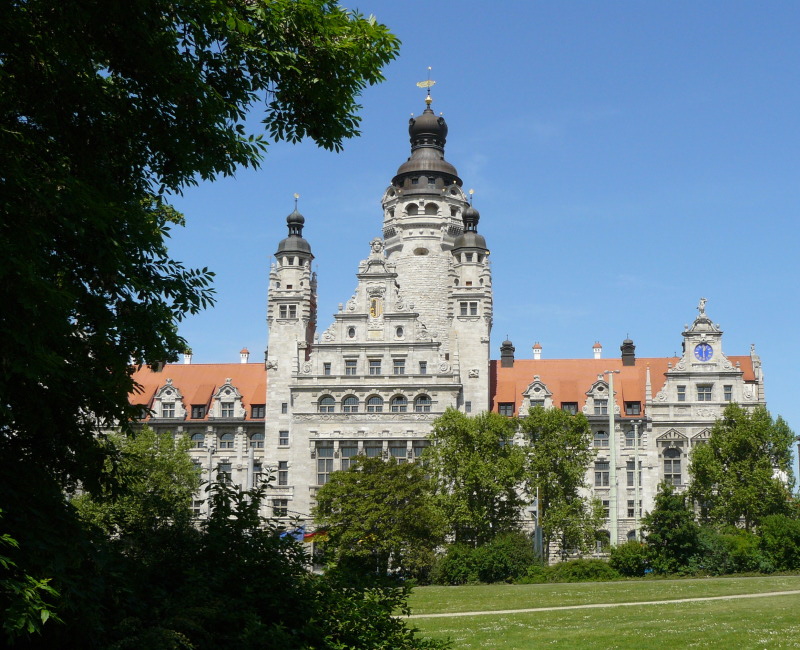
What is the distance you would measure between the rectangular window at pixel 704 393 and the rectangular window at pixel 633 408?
4.09m

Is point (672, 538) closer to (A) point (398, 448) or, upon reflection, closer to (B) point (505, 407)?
(A) point (398, 448)

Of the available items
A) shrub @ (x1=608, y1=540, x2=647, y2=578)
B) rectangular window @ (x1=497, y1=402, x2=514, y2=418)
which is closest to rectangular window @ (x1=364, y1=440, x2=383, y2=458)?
rectangular window @ (x1=497, y1=402, x2=514, y2=418)

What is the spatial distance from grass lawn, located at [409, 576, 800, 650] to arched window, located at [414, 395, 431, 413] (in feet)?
107

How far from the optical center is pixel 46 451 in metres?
12.6

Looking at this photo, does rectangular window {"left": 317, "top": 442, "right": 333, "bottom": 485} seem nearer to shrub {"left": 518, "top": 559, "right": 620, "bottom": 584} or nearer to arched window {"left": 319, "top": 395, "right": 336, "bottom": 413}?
arched window {"left": 319, "top": 395, "right": 336, "bottom": 413}

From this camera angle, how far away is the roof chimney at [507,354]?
7531 centimetres

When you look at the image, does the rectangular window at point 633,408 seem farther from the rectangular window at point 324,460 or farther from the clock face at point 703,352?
the rectangular window at point 324,460

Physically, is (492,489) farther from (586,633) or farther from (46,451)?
(46,451)

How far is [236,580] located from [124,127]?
6.19 m

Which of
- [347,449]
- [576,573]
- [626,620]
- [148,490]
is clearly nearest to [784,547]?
[576,573]

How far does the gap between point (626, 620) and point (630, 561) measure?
18.5 meters

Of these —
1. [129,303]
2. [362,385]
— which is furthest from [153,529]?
[362,385]

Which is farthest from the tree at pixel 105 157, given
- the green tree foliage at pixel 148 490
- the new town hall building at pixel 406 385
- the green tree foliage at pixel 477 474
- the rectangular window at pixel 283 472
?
the rectangular window at pixel 283 472

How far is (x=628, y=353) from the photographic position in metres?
74.4
